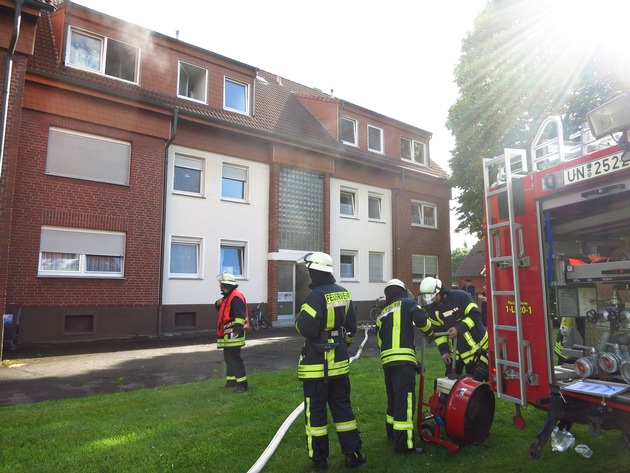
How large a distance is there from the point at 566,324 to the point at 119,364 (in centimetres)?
796

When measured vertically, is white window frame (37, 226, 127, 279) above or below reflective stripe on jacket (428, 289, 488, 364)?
above

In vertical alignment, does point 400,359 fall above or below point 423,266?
below

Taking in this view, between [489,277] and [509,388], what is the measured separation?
976 millimetres

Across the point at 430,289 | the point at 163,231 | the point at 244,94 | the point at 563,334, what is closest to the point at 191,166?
the point at 163,231

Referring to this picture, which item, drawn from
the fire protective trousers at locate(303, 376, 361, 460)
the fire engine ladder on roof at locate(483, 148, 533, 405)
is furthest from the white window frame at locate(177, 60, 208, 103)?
the fire protective trousers at locate(303, 376, 361, 460)

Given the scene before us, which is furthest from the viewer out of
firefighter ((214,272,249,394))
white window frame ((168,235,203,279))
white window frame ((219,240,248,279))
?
white window frame ((219,240,248,279))

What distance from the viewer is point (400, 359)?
4.49 meters

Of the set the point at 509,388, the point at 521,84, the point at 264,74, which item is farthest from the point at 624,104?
the point at 264,74

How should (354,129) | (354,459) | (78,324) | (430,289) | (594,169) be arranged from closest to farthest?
(594,169) → (354,459) → (430,289) → (78,324) → (354,129)

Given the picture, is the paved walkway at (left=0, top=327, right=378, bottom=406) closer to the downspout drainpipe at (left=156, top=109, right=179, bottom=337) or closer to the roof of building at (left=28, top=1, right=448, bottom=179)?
the downspout drainpipe at (left=156, top=109, right=179, bottom=337)

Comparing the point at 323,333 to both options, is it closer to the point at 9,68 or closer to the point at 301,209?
the point at 9,68

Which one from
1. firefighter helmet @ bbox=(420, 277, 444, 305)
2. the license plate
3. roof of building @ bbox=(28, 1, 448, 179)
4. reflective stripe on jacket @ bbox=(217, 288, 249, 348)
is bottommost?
reflective stripe on jacket @ bbox=(217, 288, 249, 348)

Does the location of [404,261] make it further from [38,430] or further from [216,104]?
[38,430]

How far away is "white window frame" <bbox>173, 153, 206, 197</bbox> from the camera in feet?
48.5
